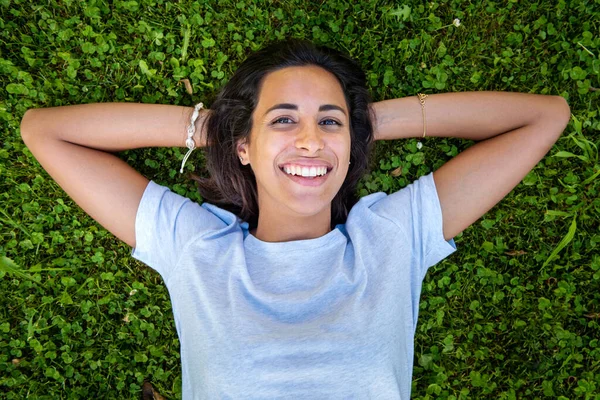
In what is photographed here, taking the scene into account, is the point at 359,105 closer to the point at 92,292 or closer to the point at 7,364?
the point at 92,292

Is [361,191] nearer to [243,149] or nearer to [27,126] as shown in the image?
[243,149]

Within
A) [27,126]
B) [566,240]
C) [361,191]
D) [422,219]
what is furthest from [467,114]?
[27,126]

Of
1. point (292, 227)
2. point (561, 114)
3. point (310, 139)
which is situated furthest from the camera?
point (561, 114)

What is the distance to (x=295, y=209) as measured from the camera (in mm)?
2885

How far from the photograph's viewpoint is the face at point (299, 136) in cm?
283

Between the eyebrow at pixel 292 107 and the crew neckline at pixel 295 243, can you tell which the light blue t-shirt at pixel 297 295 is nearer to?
A: the crew neckline at pixel 295 243

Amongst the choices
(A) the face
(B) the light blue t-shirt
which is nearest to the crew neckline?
(B) the light blue t-shirt

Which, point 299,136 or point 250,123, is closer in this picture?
point 299,136

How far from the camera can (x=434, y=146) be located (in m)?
3.88

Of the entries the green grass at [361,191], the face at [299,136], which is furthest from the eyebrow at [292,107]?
the green grass at [361,191]

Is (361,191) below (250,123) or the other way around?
below

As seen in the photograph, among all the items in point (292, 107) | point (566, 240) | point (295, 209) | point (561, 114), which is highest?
point (292, 107)

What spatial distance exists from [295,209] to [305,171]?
218 millimetres

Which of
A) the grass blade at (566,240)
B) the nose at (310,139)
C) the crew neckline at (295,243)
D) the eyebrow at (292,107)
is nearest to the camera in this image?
the nose at (310,139)
